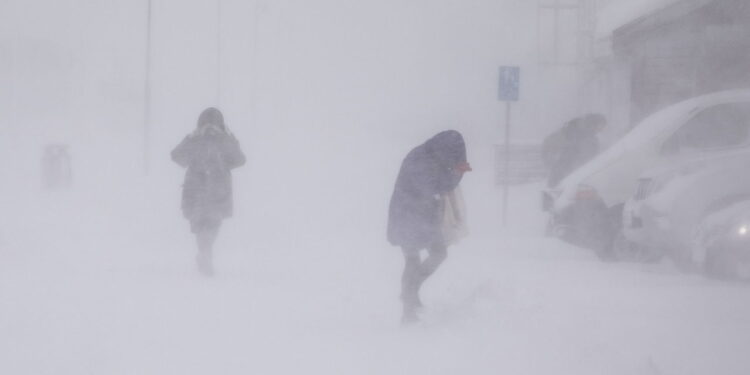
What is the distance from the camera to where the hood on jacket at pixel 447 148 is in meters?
6.87

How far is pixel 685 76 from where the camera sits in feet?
47.0

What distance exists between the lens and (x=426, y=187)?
22.6 ft

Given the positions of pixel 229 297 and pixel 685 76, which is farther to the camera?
pixel 685 76

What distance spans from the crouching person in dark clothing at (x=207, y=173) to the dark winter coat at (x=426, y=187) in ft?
9.96

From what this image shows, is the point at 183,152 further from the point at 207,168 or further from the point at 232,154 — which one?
the point at 232,154

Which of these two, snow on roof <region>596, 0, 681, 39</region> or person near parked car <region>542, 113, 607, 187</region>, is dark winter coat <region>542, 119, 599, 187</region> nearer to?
person near parked car <region>542, 113, 607, 187</region>

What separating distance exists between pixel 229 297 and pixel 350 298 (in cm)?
110

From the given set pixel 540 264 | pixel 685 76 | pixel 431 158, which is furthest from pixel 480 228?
pixel 431 158

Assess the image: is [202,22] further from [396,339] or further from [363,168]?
[396,339]

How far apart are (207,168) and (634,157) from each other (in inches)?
188

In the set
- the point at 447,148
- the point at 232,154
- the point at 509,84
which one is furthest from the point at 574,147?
the point at 447,148

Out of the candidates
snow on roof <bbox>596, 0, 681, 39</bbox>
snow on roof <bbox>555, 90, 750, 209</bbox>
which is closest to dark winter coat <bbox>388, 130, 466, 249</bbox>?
snow on roof <bbox>555, 90, 750, 209</bbox>

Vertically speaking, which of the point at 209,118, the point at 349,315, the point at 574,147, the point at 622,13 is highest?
the point at 622,13

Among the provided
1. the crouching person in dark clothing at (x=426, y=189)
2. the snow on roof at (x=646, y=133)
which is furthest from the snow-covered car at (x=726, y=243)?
the crouching person in dark clothing at (x=426, y=189)
